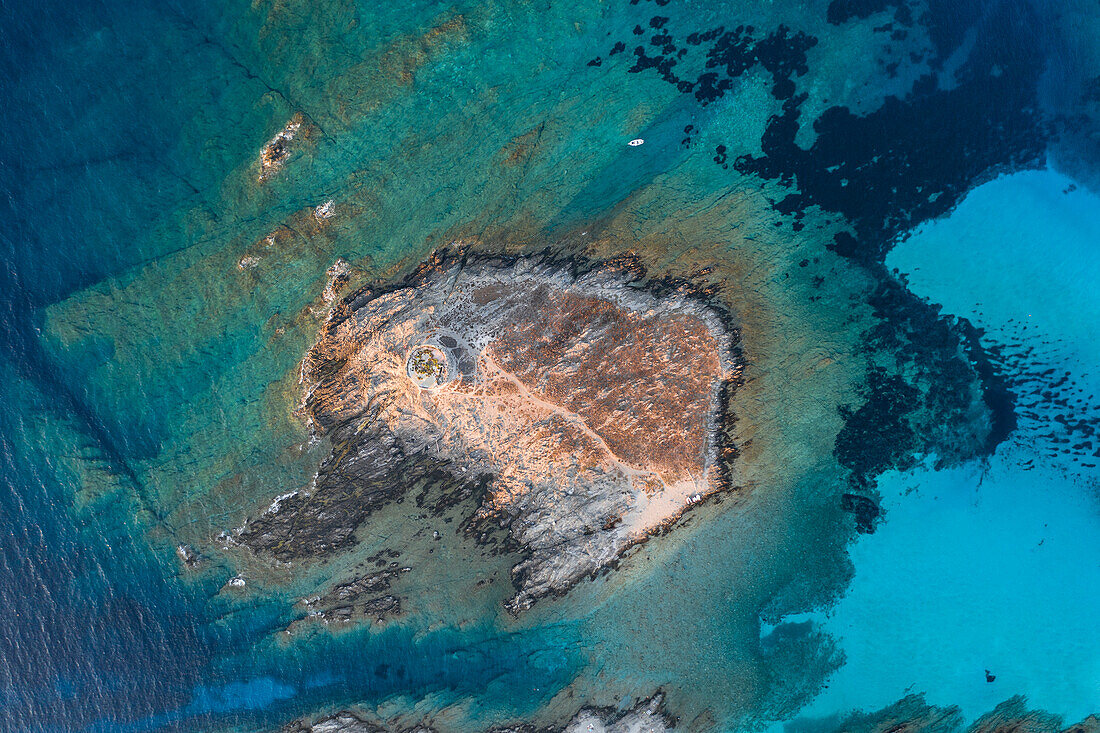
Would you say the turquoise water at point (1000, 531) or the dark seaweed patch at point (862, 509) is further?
the dark seaweed patch at point (862, 509)

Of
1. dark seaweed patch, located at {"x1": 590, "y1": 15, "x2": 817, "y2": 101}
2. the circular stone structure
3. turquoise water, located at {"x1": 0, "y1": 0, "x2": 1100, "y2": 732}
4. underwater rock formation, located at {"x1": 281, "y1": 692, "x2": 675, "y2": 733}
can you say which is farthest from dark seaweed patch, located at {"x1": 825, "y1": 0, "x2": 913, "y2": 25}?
underwater rock formation, located at {"x1": 281, "y1": 692, "x2": 675, "y2": 733}

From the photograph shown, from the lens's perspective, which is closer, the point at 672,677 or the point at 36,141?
the point at 36,141

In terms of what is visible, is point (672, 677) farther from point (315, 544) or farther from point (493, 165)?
point (493, 165)

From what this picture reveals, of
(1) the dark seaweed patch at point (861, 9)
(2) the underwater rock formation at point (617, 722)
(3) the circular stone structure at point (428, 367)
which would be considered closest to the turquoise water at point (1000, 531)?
(2) the underwater rock formation at point (617, 722)

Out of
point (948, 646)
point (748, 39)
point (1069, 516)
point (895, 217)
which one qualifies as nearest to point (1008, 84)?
point (895, 217)

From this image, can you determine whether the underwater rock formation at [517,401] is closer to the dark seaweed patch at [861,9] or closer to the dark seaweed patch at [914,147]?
the dark seaweed patch at [914,147]

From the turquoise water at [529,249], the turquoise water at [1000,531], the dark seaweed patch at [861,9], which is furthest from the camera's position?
the turquoise water at [1000,531]

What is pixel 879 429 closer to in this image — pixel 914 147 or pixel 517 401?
pixel 914 147
